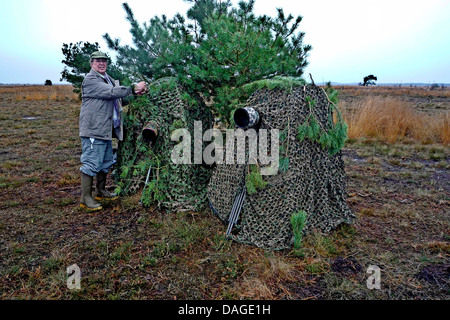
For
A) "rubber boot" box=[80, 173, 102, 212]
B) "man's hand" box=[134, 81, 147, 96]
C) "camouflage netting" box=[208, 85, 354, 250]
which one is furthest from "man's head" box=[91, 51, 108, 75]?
"camouflage netting" box=[208, 85, 354, 250]

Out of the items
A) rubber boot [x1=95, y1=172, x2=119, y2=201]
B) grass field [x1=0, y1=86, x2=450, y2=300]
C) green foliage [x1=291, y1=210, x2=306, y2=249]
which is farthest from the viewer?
rubber boot [x1=95, y1=172, x2=119, y2=201]

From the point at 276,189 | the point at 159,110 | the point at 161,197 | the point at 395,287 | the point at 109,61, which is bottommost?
the point at 395,287

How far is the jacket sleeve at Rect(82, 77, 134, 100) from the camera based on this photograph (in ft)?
12.8

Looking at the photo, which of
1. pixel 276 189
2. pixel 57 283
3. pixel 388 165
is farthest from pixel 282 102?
pixel 388 165

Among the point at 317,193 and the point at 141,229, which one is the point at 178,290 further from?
the point at 317,193

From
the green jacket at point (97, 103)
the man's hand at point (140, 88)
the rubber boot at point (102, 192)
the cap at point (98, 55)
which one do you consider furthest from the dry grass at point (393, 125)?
the cap at point (98, 55)

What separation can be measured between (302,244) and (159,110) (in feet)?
8.34

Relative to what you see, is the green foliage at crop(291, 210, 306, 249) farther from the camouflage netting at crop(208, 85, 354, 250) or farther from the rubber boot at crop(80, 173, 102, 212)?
the rubber boot at crop(80, 173, 102, 212)

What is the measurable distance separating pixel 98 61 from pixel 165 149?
1.43 metres

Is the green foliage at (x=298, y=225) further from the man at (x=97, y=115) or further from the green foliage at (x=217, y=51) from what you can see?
the man at (x=97, y=115)

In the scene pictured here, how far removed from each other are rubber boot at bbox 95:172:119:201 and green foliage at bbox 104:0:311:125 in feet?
5.05

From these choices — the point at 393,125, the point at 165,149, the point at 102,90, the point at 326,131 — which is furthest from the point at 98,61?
the point at 393,125

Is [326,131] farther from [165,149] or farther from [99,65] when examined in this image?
[99,65]

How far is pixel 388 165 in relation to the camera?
673 cm
